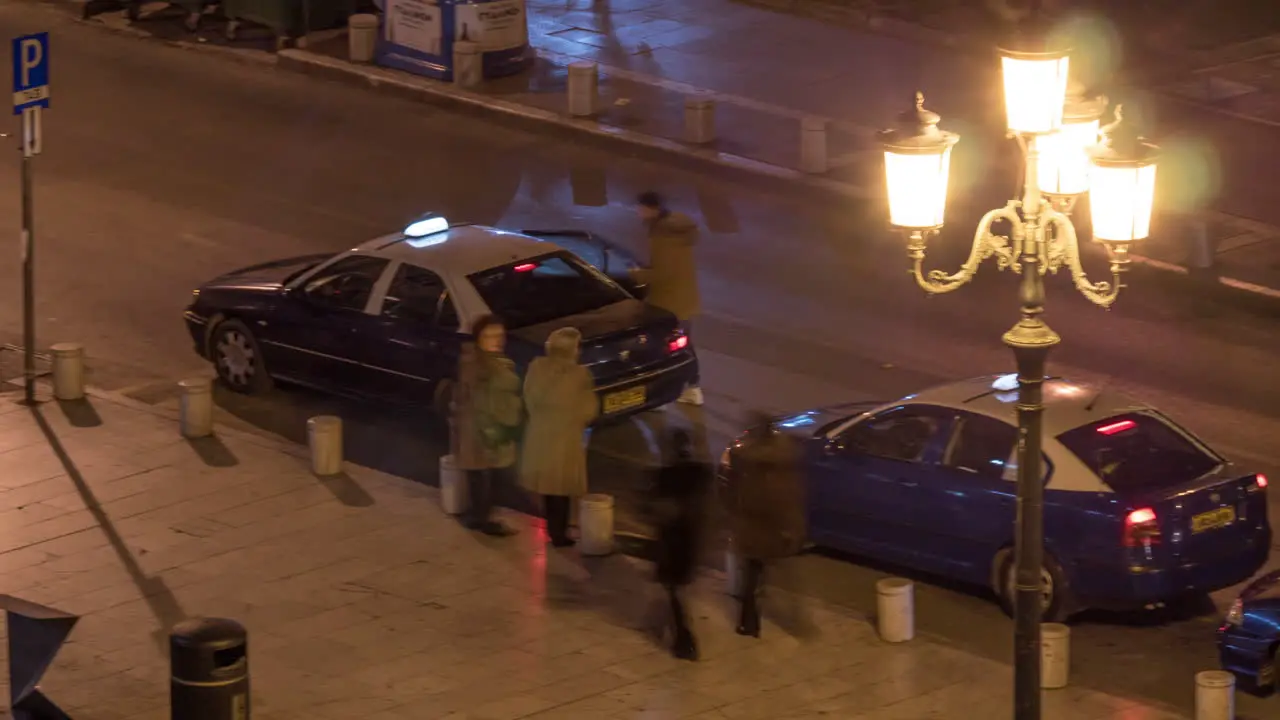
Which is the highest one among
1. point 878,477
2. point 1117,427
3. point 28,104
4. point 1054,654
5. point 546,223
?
point 28,104

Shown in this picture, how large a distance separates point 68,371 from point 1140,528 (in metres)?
9.02

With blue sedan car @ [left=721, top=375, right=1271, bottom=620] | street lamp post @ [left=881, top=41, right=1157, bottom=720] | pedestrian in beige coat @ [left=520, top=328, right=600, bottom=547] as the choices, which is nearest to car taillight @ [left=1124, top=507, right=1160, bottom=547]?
blue sedan car @ [left=721, top=375, right=1271, bottom=620]

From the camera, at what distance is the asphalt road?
16609mm

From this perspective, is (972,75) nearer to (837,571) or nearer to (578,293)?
(578,293)

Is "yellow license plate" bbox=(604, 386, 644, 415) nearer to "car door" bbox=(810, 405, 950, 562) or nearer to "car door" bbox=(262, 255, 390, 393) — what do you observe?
"car door" bbox=(262, 255, 390, 393)

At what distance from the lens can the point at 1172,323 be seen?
19.9 meters

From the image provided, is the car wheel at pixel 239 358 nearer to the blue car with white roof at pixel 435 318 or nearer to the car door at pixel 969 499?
the blue car with white roof at pixel 435 318

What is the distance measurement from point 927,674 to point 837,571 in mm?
1829

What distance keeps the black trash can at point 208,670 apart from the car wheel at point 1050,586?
481 centimetres

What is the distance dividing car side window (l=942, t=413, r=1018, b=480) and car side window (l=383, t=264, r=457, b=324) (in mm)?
4415

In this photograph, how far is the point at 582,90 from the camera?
85.8 ft

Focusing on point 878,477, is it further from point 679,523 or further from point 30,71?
point 30,71

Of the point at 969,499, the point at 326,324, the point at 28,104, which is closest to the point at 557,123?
the point at 326,324

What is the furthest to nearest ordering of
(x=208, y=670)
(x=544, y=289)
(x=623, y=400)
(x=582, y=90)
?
(x=582, y=90)
(x=544, y=289)
(x=623, y=400)
(x=208, y=670)
